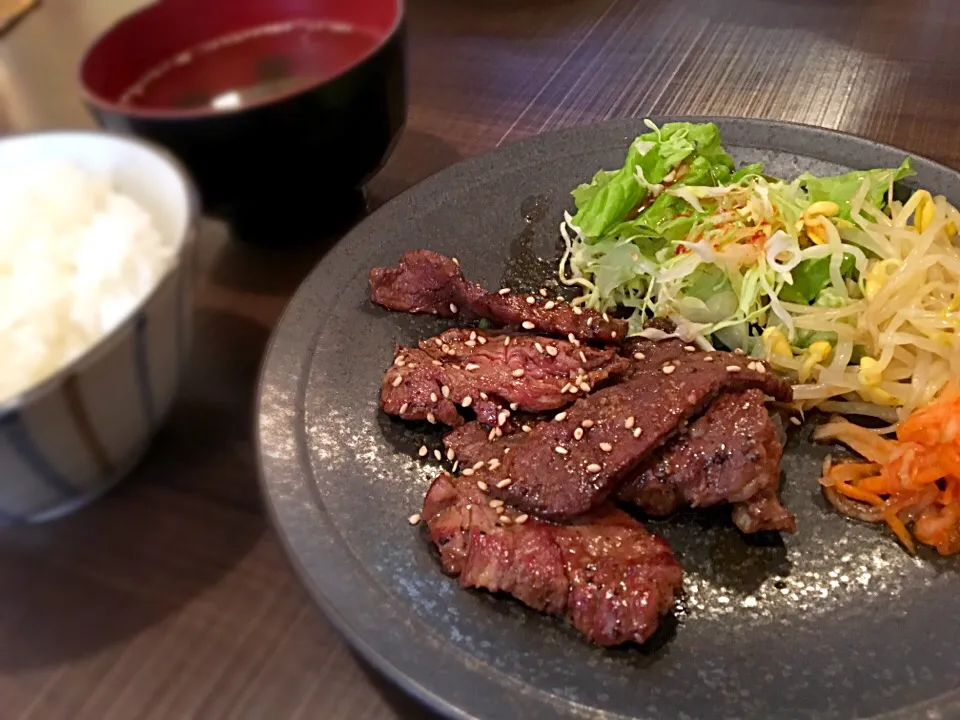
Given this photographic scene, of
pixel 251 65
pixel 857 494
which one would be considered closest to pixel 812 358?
pixel 857 494

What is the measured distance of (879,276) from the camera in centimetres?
199

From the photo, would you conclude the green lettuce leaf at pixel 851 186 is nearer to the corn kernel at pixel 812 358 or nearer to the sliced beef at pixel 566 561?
the corn kernel at pixel 812 358

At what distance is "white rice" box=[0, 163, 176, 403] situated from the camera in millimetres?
1546

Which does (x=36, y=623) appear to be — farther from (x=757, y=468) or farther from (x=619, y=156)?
(x=619, y=156)

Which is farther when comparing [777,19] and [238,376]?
[777,19]

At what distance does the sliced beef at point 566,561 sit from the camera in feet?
4.78

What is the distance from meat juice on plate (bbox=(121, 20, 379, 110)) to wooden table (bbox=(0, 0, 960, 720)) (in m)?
0.42

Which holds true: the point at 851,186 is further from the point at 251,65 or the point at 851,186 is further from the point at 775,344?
the point at 251,65

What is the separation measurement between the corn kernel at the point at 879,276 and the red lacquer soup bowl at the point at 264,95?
137cm

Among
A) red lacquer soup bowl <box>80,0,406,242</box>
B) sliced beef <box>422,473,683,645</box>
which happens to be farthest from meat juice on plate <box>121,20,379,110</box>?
sliced beef <box>422,473,683,645</box>

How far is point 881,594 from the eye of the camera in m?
1.53

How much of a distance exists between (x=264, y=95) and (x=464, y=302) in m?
0.87

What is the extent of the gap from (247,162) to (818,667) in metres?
1.74

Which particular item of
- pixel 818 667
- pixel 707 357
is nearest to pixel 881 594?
pixel 818 667
